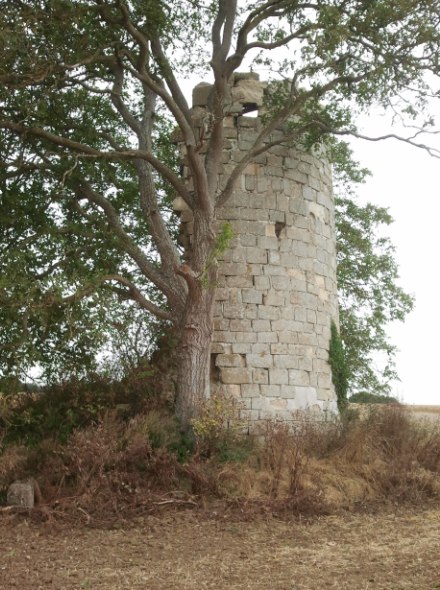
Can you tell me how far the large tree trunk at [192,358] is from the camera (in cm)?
1017

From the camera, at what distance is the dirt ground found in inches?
245

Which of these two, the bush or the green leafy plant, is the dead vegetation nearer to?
the green leafy plant

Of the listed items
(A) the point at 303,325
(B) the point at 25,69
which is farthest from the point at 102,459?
(B) the point at 25,69

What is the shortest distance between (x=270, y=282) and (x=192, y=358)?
1.93m

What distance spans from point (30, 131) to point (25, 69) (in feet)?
2.59

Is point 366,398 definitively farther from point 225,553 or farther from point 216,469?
point 225,553

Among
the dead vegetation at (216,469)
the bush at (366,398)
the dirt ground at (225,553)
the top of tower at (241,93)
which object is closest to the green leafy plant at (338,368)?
the dead vegetation at (216,469)

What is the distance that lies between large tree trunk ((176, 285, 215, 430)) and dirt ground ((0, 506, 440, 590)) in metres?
1.89

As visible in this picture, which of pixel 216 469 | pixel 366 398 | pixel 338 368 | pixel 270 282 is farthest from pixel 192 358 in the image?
pixel 366 398

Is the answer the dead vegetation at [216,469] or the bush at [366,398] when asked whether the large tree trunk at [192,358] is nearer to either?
the dead vegetation at [216,469]

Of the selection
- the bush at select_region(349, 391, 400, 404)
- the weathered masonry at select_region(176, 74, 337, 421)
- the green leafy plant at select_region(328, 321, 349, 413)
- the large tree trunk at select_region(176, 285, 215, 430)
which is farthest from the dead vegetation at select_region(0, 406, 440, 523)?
the bush at select_region(349, 391, 400, 404)

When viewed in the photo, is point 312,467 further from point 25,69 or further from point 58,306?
point 25,69

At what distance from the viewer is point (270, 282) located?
448 inches

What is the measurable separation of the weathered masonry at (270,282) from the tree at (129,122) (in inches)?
16.2
